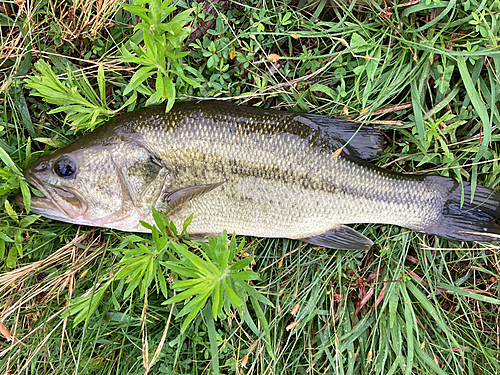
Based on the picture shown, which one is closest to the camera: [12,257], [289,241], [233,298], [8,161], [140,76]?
[233,298]

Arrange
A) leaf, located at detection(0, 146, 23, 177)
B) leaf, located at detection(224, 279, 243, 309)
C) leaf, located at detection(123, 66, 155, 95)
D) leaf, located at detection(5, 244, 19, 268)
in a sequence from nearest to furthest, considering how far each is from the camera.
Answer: leaf, located at detection(224, 279, 243, 309) < leaf, located at detection(123, 66, 155, 95) < leaf, located at detection(0, 146, 23, 177) < leaf, located at detection(5, 244, 19, 268)

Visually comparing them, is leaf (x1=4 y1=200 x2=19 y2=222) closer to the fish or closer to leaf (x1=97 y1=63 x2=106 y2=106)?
the fish

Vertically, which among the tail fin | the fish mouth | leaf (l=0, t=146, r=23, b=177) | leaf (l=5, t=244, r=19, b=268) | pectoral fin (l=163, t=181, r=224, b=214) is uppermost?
leaf (l=0, t=146, r=23, b=177)

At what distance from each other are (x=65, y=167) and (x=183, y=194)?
3.44 ft

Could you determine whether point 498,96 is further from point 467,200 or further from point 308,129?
point 308,129

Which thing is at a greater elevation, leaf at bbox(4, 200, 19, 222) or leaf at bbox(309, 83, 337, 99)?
leaf at bbox(309, 83, 337, 99)

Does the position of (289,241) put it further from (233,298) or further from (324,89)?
(324,89)

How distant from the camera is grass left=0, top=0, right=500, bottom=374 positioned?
310cm

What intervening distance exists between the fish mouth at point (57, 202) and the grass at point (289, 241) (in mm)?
192

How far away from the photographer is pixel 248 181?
3.02 metres

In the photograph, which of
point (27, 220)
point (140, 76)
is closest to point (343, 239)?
point (140, 76)

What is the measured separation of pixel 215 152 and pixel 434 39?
216cm

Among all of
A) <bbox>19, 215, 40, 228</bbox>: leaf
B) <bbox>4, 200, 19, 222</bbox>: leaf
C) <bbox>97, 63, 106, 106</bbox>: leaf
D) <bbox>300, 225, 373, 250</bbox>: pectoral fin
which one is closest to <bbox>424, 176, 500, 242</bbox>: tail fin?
<bbox>300, 225, 373, 250</bbox>: pectoral fin

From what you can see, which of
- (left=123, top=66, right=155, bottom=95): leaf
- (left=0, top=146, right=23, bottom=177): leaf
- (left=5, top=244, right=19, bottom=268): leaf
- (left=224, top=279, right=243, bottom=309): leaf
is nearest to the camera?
(left=224, top=279, right=243, bottom=309): leaf
